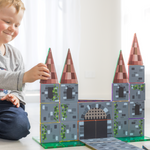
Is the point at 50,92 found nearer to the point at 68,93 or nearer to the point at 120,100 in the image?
the point at 68,93

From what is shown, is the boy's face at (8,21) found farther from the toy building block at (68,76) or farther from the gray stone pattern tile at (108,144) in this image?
the gray stone pattern tile at (108,144)

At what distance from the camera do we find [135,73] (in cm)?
95

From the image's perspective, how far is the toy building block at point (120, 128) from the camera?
94cm

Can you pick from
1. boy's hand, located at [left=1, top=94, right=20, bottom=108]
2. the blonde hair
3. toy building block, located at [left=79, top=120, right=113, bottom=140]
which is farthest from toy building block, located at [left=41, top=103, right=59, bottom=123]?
the blonde hair

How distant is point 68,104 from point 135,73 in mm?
311

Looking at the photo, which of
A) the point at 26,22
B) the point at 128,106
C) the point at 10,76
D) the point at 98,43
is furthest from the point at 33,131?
the point at 98,43

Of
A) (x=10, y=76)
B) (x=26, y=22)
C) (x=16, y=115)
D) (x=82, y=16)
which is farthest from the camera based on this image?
(x=82, y=16)

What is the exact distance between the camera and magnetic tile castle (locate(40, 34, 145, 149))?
2.84ft

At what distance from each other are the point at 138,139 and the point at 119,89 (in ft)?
0.71

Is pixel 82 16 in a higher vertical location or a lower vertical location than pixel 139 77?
higher

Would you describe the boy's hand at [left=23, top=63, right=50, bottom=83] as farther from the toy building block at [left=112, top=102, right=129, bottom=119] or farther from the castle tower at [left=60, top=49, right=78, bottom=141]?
the toy building block at [left=112, top=102, right=129, bottom=119]

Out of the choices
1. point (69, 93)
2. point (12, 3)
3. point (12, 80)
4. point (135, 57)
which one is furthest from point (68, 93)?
point (12, 3)

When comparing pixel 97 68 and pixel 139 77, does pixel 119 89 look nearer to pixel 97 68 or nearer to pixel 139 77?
pixel 139 77

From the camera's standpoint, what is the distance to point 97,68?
2.65 metres
